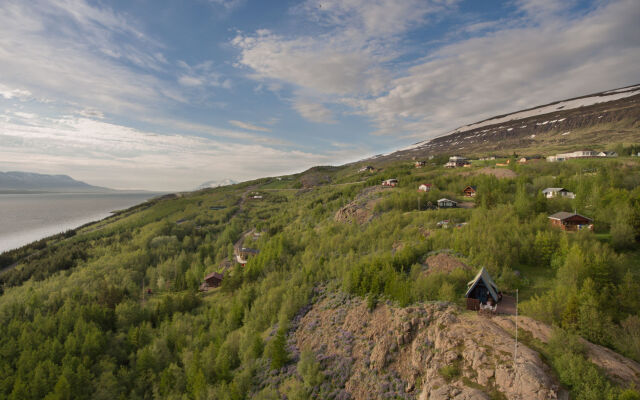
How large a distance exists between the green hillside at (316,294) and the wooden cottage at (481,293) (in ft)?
4.86

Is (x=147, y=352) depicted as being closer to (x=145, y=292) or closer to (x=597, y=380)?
(x=145, y=292)

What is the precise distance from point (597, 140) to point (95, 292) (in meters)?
199

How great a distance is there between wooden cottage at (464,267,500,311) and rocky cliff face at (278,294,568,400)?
1.45m

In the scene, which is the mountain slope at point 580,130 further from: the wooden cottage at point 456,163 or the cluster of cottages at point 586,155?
the wooden cottage at point 456,163

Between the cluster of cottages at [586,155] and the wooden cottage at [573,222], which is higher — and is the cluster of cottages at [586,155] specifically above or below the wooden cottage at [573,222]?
above

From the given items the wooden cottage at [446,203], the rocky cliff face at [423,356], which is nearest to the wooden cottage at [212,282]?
the rocky cliff face at [423,356]

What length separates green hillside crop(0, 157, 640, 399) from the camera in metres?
22.1

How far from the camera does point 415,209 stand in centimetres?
6084

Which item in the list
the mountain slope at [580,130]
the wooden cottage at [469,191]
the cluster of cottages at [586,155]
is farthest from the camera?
the mountain slope at [580,130]

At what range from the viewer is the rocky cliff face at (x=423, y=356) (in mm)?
17156

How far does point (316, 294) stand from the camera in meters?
40.4

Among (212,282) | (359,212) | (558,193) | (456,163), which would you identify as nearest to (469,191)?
(558,193)

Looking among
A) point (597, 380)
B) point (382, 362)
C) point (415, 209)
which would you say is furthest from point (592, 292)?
point (415, 209)

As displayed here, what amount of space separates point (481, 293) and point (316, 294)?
74.7 feet
